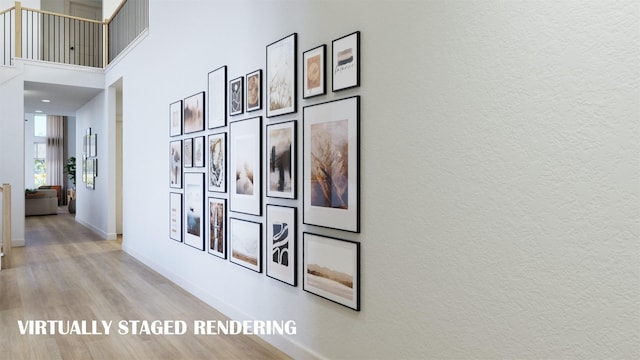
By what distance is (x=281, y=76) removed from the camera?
3.11 m

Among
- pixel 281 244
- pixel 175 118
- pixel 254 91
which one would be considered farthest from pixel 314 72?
pixel 175 118

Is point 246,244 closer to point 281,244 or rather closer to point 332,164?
point 281,244

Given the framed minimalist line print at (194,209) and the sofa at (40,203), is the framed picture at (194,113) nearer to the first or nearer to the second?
the framed minimalist line print at (194,209)

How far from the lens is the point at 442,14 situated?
6.61 feet

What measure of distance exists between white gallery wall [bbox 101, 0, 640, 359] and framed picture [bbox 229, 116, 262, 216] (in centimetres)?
48

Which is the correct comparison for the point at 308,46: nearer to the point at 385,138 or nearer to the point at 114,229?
the point at 385,138

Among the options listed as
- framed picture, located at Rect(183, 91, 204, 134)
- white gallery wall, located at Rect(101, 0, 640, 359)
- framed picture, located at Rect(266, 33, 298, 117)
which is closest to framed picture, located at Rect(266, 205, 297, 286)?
white gallery wall, located at Rect(101, 0, 640, 359)

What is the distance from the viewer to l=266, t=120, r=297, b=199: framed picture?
9.78 ft

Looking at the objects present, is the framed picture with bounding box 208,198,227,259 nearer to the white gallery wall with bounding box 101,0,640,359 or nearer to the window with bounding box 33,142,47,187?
the white gallery wall with bounding box 101,0,640,359

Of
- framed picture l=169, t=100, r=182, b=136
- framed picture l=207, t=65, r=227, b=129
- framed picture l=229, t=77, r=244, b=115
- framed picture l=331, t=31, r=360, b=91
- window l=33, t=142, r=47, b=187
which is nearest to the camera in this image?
framed picture l=331, t=31, r=360, b=91

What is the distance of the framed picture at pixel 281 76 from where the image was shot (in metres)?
2.98

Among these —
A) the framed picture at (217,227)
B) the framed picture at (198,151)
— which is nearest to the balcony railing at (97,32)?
the framed picture at (198,151)

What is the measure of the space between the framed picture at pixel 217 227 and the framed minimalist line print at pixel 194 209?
0.71ft

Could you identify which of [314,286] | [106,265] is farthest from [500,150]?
[106,265]
